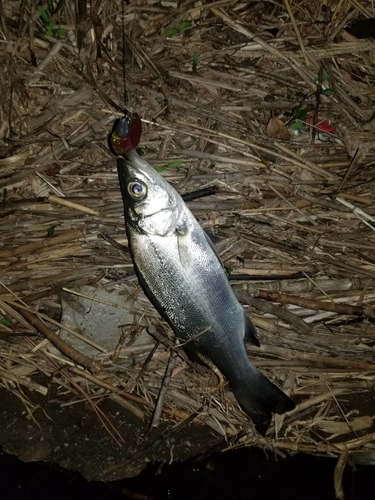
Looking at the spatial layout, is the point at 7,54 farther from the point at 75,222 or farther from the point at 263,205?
the point at 263,205

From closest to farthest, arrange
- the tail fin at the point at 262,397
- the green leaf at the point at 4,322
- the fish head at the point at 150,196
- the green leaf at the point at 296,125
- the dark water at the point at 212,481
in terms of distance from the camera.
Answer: the fish head at the point at 150,196 → the tail fin at the point at 262,397 → the green leaf at the point at 296,125 → the dark water at the point at 212,481 → the green leaf at the point at 4,322

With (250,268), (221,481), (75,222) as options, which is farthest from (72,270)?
(221,481)

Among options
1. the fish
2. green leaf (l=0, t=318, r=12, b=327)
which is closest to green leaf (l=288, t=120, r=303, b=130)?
the fish

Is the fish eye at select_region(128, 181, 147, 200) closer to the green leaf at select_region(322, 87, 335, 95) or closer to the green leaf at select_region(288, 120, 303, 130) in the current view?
the green leaf at select_region(288, 120, 303, 130)

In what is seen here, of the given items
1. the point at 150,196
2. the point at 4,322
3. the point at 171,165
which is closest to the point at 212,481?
the point at 4,322

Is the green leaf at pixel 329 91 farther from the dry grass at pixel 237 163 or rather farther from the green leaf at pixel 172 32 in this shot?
the green leaf at pixel 172 32

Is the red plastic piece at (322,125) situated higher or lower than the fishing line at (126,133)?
lower

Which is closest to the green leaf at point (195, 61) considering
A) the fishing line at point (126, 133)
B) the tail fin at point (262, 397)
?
the fishing line at point (126, 133)
